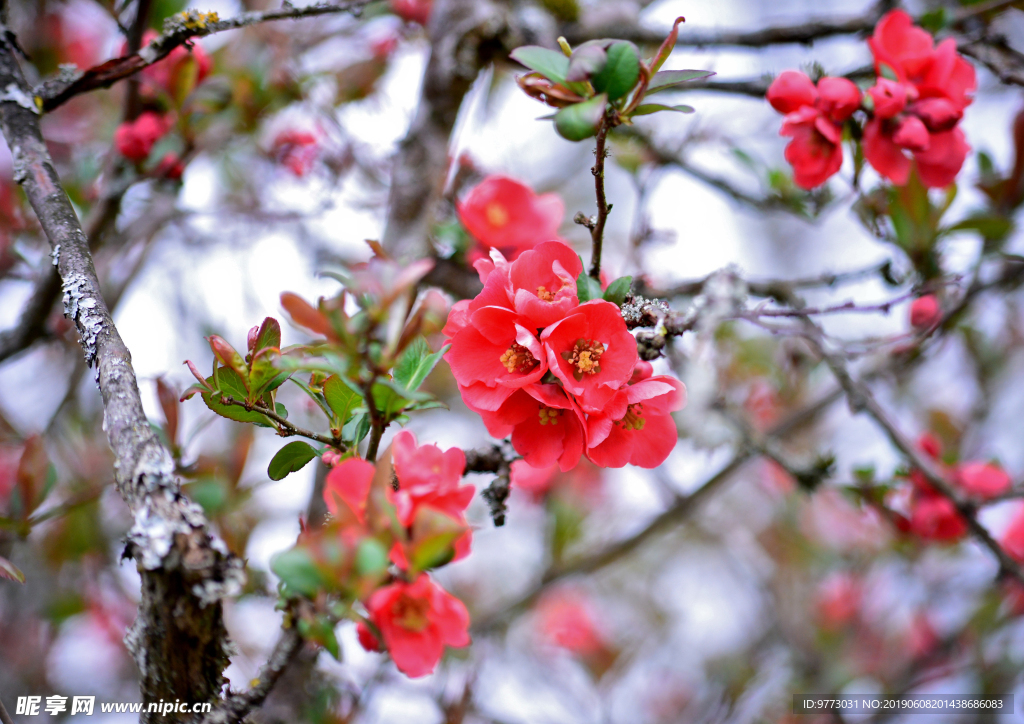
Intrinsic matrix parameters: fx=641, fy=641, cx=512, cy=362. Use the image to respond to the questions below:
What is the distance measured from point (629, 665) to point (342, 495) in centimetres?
196

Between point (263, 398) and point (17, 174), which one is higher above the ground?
point (17, 174)

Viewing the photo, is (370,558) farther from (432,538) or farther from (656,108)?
(656,108)

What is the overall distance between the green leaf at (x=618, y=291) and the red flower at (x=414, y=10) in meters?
1.46

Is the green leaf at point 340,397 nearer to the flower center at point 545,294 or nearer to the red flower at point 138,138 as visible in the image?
the flower center at point 545,294

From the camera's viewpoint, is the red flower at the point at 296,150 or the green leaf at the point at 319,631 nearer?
the green leaf at the point at 319,631

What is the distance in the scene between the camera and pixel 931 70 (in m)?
1.00

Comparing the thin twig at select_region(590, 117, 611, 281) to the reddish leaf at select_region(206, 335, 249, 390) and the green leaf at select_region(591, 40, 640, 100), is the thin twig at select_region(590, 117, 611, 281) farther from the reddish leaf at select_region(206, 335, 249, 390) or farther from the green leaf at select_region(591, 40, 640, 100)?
the reddish leaf at select_region(206, 335, 249, 390)

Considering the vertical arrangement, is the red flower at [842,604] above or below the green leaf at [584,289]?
below

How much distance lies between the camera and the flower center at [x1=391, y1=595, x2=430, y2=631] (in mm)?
564

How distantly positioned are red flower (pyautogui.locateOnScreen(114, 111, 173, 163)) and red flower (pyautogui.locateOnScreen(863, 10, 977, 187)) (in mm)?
1277

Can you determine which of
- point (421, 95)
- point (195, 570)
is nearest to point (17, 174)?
point (195, 570)

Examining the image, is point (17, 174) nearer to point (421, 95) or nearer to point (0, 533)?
point (0, 533)

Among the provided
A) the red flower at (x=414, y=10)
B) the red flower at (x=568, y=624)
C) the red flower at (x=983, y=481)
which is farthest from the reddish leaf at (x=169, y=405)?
the red flower at (x=568, y=624)

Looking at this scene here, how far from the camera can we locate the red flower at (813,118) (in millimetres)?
945
